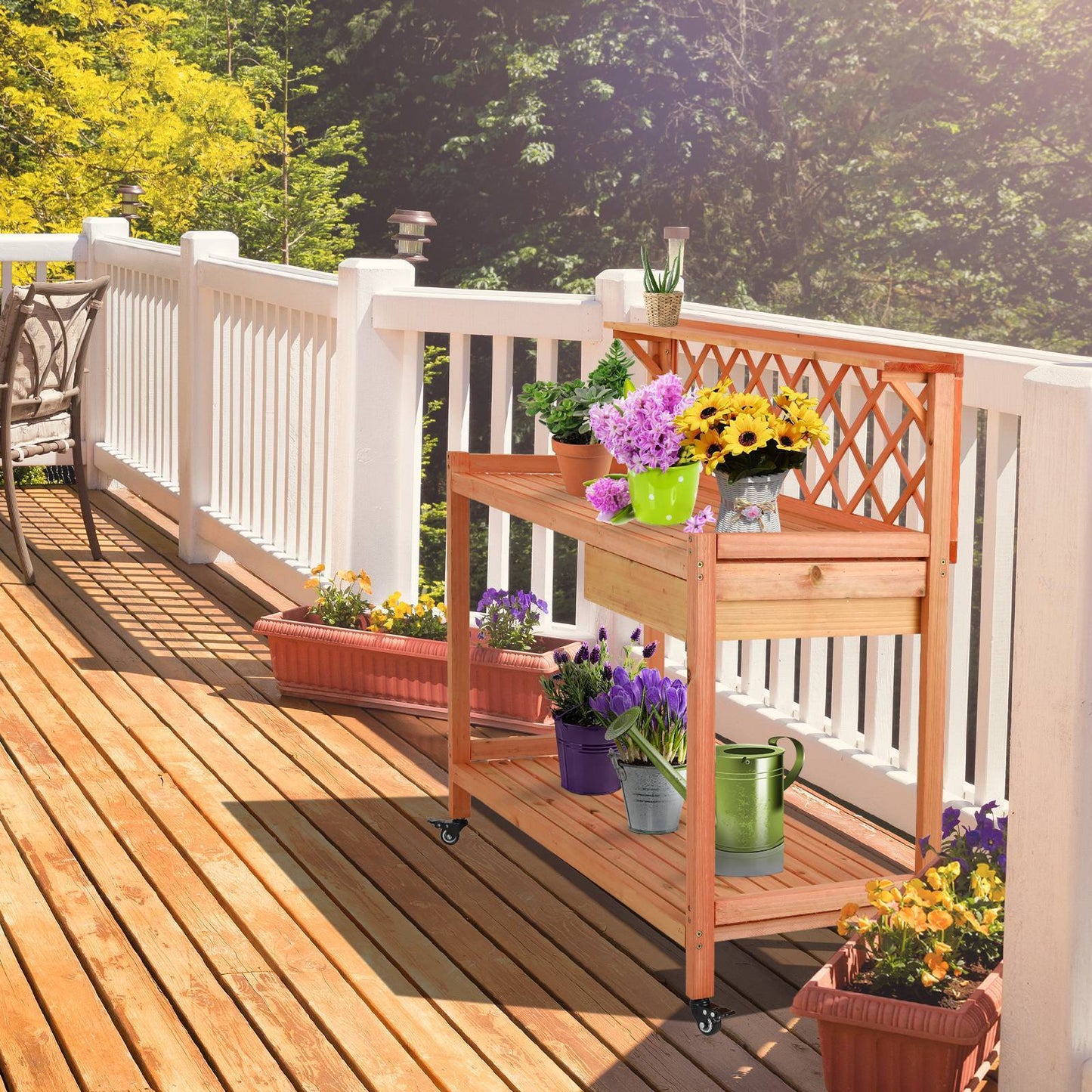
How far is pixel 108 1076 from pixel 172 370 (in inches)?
166

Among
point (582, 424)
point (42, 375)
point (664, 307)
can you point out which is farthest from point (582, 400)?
point (42, 375)

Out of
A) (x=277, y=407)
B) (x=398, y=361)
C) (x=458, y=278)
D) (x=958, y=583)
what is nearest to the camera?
(x=958, y=583)

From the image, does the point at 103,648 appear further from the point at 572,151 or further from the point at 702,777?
the point at 572,151

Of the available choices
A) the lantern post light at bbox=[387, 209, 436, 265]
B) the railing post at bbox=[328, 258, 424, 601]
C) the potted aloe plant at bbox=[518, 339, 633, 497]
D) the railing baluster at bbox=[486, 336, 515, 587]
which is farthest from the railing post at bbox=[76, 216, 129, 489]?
the potted aloe plant at bbox=[518, 339, 633, 497]

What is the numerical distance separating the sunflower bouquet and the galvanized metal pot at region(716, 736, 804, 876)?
0.47 meters

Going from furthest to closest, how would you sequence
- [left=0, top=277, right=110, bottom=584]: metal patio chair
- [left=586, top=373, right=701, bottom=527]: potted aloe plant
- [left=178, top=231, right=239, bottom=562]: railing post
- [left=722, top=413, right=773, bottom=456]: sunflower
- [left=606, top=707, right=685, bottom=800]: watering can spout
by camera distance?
[left=178, top=231, right=239, bottom=562]: railing post → [left=0, top=277, right=110, bottom=584]: metal patio chair → [left=606, top=707, right=685, bottom=800]: watering can spout → [left=586, top=373, right=701, bottom=527]: potted aloe plant → [left=722, top=413, right=773, bottom=456]: sunflower

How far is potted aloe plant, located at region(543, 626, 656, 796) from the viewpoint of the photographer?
284 centimetres

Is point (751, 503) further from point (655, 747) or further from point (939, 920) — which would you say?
point (939, 920)

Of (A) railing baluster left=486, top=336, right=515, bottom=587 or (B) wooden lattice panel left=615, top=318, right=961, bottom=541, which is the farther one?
(A) railing baluster left=486, top=336, right=515, bottom=587

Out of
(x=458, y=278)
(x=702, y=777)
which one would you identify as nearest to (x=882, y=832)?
(x=702, y=777)

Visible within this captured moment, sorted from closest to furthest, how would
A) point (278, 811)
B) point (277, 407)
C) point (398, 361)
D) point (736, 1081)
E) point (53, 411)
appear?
point (736, 1081)
point (278, 811)
point (398, 361)
point (277, 407)
point (53, 411)

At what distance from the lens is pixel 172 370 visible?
599 centimetres

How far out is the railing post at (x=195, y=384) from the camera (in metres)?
5.34

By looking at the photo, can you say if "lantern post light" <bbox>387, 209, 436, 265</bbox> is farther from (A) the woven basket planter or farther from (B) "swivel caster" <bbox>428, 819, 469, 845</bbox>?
(B) "swivel caster" <bbox>428, 819, 469, 845</bbox>
